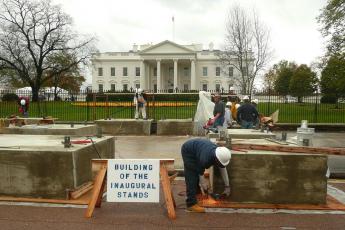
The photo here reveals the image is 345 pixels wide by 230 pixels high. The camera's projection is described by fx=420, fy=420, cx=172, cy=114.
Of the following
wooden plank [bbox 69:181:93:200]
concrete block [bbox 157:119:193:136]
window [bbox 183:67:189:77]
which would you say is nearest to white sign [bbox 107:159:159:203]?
wooden plank [bbox 69:181:93:200]

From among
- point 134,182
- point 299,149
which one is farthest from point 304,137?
point 134,182

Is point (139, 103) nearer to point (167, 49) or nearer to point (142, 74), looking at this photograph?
point (167, 49)

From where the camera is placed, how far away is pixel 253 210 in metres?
6.86

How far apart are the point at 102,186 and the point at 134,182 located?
544mm

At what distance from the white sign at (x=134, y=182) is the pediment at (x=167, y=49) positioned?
92.5 m

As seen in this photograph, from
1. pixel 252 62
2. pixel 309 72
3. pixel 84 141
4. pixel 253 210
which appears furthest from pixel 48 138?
pixel 309 72

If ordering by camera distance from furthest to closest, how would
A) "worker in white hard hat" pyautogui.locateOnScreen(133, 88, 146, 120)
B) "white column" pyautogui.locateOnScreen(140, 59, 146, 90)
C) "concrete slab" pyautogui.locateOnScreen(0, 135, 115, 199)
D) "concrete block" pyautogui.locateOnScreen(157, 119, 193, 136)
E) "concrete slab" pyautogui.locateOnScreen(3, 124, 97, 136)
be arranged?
"white column" pyautogui.locateOnScreen(140, 59, 146, 90), "worker in white hard hat" pyautogui.locateOnScreen(133, 88, 146, 120), "concrete block" pyautogui.locateOnScreen(157, 119, 193, 136), "concrete slab" pyautogui.locateOnScreen(3, 124, 97, 136), "concrete slab" pyautogui.locateOnScreen(0, 135, 115, 199)

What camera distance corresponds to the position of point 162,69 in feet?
347

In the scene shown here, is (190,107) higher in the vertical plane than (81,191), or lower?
higher

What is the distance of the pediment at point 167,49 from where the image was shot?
322 feet

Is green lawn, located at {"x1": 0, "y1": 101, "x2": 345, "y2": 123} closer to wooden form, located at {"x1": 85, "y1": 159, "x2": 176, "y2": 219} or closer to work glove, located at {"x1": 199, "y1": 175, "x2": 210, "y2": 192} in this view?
work glove, located at {"x1": 199, "y1": 175, "x2": 210, "y2": 192}

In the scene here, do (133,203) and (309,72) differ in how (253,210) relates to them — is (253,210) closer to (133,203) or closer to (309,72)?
(133,203)

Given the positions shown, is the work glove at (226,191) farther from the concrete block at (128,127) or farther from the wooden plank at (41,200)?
the concrete block at (128,127)

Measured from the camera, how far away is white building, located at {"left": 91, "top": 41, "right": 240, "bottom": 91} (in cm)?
9931
